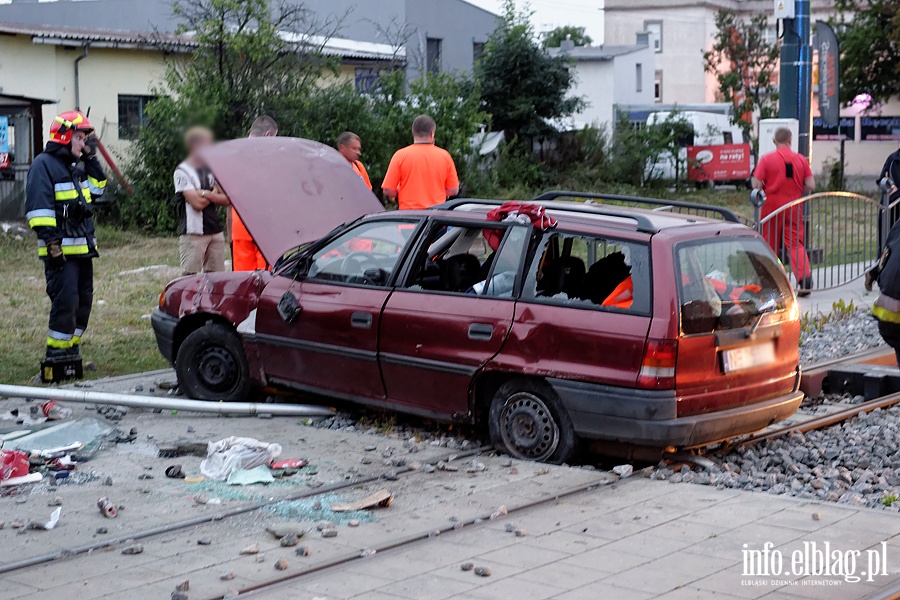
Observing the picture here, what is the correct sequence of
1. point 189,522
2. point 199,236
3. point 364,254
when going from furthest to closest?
point 199,236
point 364,254
point 189,522

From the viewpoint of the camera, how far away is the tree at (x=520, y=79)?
34125 millimetres

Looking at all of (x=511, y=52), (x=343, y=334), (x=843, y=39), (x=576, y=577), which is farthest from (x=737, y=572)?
(x=843, y=39)

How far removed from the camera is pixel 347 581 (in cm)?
493

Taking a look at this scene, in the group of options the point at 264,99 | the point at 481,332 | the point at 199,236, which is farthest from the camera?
the point at 199,236

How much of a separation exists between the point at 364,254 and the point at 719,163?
32.1 metres

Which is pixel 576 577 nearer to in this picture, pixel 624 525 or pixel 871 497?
pixel 624 525

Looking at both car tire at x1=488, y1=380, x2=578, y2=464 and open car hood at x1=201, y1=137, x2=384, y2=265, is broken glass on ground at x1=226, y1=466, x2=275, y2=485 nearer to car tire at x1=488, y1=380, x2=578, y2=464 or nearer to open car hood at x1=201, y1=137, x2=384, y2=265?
car tire at x1=488, y1=380, x2=578, y2=464

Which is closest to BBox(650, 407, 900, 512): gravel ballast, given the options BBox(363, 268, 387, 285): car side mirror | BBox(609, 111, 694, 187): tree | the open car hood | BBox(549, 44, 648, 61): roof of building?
BBox(363, 268, 387, 285): car side mirror

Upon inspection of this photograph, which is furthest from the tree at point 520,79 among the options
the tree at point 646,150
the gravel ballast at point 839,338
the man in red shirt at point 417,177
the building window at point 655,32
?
the building window at point 655,32

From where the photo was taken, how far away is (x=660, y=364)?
649 cm

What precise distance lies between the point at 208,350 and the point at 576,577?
173 inches

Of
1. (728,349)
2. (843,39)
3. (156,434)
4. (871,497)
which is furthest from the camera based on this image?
(843,39)

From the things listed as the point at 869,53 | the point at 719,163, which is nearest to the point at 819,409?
the point at 719,163

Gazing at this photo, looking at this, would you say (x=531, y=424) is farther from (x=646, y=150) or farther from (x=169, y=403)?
(x=646, y=150)
